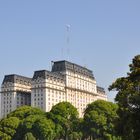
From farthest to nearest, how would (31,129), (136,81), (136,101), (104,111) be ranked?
(104,111) → (31,129) → (136,81) → (136,101)

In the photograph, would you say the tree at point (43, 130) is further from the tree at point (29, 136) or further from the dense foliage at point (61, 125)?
the tree at point (29, 136)

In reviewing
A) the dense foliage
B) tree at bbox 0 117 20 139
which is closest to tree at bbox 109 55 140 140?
the dense foliage

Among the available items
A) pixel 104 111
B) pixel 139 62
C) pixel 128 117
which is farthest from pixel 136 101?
pixel 104 111

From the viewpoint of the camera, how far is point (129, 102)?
56.1 m

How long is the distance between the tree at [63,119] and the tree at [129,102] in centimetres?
9707

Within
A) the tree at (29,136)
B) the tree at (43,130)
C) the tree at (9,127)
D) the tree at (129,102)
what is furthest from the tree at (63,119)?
the tree at (129,102)

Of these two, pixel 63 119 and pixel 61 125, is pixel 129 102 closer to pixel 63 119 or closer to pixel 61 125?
pixel 61 125

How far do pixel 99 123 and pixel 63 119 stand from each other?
1529 cm

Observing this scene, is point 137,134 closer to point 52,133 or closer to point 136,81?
point 136,81

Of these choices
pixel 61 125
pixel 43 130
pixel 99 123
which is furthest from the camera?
pixel 61 125

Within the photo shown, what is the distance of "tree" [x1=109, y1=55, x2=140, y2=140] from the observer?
54.7 metres

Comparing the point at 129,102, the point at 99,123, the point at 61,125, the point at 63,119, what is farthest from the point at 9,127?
the point at 129,102

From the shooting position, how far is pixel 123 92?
6072cm

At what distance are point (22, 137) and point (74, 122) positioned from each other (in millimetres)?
23120
